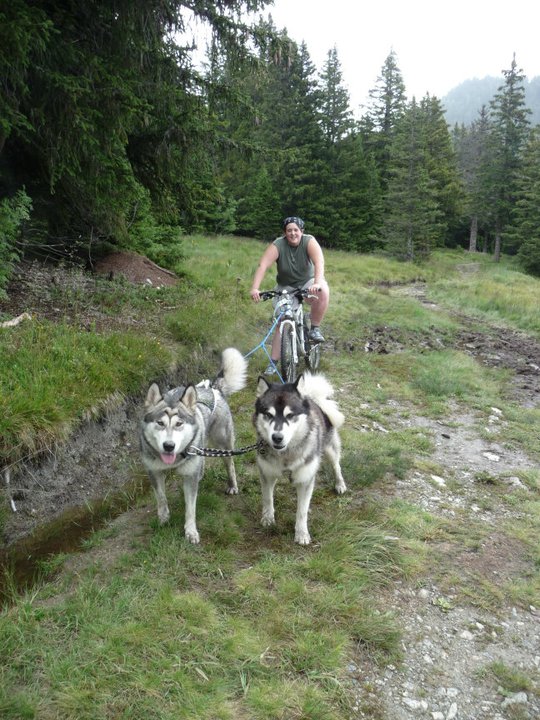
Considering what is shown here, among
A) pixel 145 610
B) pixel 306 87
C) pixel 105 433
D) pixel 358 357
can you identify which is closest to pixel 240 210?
pixel 306 87

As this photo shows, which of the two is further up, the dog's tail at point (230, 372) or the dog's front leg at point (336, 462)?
the dog's tail at point (230, 372)

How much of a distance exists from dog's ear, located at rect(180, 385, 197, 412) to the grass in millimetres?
1015

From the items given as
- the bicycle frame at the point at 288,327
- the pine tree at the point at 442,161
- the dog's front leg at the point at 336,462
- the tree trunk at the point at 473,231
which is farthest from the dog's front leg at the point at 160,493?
the tree trunk at the point at 473,231

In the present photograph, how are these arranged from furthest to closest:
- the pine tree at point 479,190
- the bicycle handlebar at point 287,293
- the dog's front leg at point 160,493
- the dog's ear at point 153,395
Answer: the pine tree at point 479,190
the bicycle handlebar at point 287,293
the dog's front leg at point 160,493
the dog's ear at point 153,395

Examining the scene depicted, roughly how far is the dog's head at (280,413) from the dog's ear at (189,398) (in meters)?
0.54

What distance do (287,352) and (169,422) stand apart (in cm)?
304

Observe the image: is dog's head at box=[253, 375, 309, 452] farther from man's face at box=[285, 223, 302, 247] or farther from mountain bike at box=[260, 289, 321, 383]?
man's face at box=[285, 223, 302, 247]

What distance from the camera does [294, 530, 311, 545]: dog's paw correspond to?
3.91 meters

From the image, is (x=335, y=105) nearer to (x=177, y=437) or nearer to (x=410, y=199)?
(x=410, y=199)

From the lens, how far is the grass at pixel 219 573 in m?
2.57

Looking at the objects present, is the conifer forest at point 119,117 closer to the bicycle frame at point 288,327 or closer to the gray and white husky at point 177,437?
the bicycle frame at point 288,327

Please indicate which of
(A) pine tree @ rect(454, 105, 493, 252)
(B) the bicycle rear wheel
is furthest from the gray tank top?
(A) pine tree @ rect(454, 105, 493, 252)

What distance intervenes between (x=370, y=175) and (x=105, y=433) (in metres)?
34.1

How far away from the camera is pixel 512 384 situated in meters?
8.80
